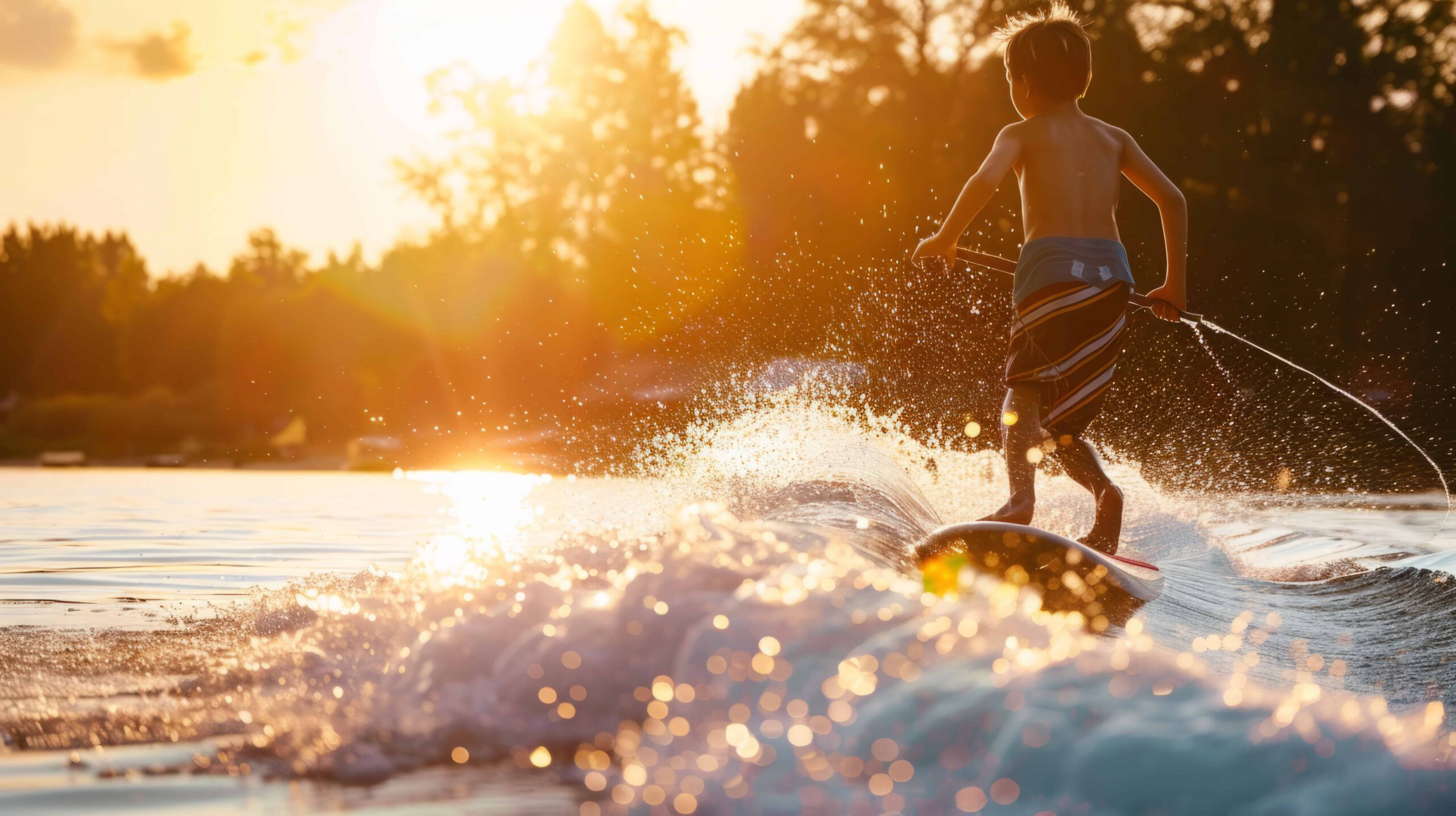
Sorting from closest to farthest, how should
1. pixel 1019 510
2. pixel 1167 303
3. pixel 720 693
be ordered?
pixel 720 693
pixel 1019 510
pixel 1167 303

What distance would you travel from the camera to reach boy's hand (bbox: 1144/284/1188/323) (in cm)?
420

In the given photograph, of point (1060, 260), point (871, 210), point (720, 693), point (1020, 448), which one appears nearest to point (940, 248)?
point (1060, 260)

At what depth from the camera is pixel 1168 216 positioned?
14.1 feet

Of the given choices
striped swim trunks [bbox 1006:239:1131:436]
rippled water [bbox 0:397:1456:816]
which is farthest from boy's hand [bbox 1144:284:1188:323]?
rippled water [bbox 0:397:1456:816]

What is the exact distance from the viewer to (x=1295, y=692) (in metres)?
1.86

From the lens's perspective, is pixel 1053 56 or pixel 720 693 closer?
pixel 720 693

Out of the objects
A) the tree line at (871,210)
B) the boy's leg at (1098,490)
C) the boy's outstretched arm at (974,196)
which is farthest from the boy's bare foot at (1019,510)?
the tree line at (871,210)

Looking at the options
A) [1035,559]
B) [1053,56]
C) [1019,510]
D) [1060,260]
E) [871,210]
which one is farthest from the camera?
[871,210]

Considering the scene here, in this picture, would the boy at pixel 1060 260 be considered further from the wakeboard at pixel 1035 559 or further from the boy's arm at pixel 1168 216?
the wakeboard at pixel 1035 559

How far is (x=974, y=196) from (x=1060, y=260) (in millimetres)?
366

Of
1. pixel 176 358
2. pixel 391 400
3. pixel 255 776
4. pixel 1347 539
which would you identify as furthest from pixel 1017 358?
pixel 176 358

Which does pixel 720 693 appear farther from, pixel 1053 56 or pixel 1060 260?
pixel 1053 56

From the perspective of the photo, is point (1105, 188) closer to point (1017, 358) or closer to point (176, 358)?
point (1017, 358)

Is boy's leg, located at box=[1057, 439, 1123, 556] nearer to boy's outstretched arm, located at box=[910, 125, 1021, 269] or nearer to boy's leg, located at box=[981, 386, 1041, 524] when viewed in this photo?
boy's leg, located at box=[981, 386, 1041, 524]
